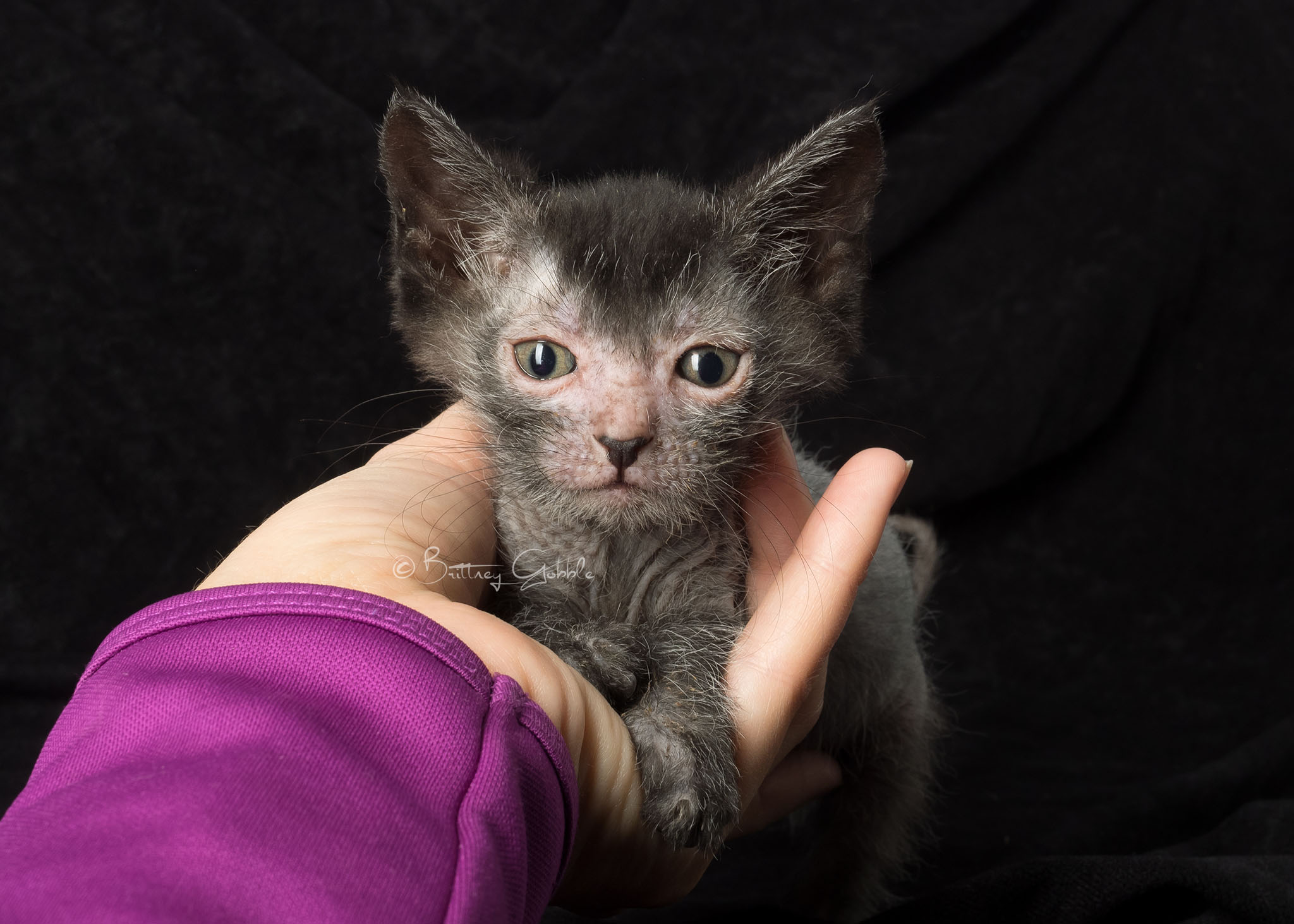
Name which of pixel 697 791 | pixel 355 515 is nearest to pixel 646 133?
pixel 355 515

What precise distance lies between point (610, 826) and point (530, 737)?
19 centimetres

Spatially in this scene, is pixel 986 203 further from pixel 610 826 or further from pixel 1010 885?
pixel 610 826

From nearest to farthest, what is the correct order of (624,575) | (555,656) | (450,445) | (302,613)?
(302,613), (555,656), (624,575), (450,445)

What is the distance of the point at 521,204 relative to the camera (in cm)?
115

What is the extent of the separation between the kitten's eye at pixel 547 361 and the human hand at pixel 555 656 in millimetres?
184

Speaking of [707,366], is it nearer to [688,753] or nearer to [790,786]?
[688,753]

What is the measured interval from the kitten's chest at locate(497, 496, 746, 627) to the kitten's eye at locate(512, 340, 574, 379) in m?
0.20

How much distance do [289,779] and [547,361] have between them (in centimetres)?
51

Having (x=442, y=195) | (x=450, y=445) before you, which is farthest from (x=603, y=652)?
(x=442, y=195)

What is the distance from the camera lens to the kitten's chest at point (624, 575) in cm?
117

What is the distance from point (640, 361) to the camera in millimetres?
1021

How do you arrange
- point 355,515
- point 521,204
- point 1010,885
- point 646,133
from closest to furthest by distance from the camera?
point 355,515 → point 521,204 → point 1010,885 → point 646,133
